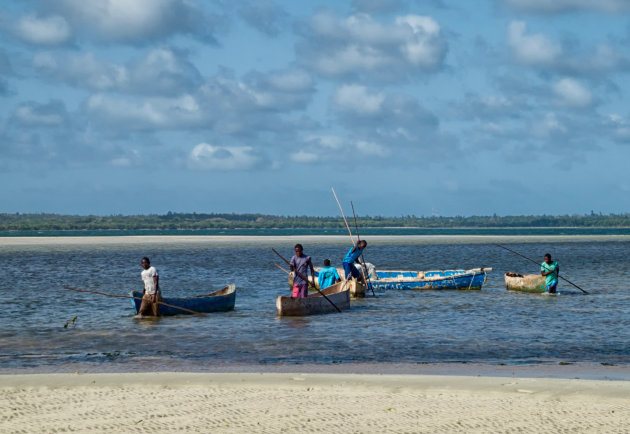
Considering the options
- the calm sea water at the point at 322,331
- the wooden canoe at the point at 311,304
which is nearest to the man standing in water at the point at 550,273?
the calm sea water at the point at 322,331

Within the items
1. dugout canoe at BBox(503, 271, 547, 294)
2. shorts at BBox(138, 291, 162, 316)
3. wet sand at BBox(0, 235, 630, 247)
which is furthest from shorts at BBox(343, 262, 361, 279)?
wet sand at BBox(0, 235, 630, 247)

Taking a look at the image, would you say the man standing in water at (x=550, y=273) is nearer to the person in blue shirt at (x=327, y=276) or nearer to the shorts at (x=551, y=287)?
the shorts at (x=551, y=287)

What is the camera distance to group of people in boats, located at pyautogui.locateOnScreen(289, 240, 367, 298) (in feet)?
67.9

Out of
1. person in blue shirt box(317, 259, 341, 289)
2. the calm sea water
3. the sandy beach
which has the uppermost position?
person in blue shirt box(317, 259, 341, 289)

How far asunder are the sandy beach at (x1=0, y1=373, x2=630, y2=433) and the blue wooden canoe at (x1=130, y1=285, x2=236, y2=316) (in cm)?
908

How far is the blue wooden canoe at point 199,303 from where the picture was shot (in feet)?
68.3

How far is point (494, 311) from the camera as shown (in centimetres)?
2256

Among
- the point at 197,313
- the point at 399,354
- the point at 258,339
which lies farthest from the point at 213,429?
the point at 197,313

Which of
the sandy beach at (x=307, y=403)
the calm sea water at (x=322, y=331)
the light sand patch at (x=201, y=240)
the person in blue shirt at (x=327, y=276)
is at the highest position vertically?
the person in blue shirt at (x=327, y=276)

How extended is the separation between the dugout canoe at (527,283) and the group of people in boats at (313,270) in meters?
6.39

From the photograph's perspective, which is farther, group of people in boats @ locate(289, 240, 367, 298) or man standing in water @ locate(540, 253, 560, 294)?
man standing in water @ locate(540, 253, 560, 294)

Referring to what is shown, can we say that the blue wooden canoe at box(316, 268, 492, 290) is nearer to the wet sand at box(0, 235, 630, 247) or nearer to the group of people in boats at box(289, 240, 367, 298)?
the group of people in boats at box(289, 240, 367, 298)

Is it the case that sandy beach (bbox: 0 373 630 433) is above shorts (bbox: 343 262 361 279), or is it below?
below

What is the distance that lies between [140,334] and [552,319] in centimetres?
1104
